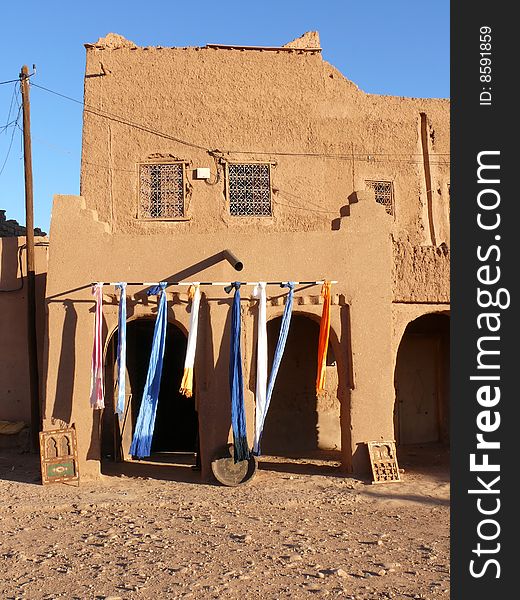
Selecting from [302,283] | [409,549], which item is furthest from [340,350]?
[409,549]

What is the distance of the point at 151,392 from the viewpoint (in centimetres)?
1006

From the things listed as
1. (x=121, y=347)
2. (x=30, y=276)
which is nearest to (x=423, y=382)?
(x=121, y=347)

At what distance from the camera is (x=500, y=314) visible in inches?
174

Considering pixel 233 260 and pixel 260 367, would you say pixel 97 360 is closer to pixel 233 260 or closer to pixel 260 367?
pixel 260 367

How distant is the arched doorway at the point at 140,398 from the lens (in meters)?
12.9

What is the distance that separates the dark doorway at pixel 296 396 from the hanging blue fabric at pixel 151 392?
11.8 ft

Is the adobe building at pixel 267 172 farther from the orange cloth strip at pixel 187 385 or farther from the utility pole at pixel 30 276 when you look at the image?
the orange cloth strip at pixel 187 385

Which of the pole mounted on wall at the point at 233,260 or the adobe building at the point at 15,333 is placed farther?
the adobe building at the point at 15,333

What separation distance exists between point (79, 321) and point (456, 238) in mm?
7452

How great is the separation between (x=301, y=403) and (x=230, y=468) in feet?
12.6

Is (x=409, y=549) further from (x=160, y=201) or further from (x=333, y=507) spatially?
(x=160, y=201)

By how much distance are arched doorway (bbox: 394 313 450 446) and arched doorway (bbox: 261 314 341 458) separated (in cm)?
166

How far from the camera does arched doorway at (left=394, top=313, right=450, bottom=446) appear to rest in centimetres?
1440

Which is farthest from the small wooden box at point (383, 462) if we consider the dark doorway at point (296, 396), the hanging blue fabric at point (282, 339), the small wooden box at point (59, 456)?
the small wooden box at point (59, 456)
